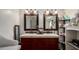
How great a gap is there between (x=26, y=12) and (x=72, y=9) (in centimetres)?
29

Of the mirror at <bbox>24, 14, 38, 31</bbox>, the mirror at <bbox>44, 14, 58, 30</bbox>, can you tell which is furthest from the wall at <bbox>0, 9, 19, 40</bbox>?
the mirror at <bbox>44, 14, 58, 30</bbox>

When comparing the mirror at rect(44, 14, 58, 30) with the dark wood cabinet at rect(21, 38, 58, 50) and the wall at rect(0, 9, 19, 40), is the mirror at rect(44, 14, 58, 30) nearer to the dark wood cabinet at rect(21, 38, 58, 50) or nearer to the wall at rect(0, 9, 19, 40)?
the dark wood cabinet at rect(21, 38, 58, 50)

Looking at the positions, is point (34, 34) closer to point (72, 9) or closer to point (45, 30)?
point (45, 30)

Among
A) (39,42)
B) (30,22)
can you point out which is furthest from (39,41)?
(30,22)

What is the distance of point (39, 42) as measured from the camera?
684 millimetres

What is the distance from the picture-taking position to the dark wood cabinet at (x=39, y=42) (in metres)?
0.69

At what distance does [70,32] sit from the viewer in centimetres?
72

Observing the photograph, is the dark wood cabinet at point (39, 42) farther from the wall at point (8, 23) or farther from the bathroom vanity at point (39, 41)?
the wall at point (8, 23)

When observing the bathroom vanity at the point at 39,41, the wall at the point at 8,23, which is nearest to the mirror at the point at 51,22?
the bathroom vanity at the point at 39,41
